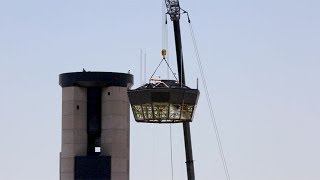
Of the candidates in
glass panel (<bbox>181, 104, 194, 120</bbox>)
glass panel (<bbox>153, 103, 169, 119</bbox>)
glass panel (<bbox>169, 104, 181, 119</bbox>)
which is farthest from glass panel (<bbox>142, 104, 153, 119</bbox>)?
glass panel (<bbox>181, 104, 194, 120</bbox>)

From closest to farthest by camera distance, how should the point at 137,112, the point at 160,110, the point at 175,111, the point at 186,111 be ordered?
1. the point at 160,110
2. the point at 175,111
3. the point at 137,112
4. the point at 186,111

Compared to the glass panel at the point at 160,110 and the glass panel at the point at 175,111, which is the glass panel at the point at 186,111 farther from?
the glass panel at the point at 160,110

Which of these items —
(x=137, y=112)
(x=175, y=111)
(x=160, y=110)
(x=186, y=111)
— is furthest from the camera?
(x=186, y=111)

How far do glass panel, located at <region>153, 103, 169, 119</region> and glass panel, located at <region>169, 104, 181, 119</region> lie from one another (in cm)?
33

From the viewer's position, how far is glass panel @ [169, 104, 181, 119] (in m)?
59.0

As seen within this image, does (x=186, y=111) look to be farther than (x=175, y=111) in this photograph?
Yes

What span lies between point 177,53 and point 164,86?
4.38 m

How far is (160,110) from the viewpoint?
59.5 metres

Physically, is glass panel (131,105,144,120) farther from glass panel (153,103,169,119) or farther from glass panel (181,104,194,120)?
glass panel (181,104,194,120)

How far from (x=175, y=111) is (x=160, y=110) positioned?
998mm

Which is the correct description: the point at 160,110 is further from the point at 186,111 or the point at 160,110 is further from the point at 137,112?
the point at 186,111

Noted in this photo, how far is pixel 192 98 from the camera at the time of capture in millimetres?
59594

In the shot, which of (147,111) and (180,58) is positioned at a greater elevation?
(180,58)

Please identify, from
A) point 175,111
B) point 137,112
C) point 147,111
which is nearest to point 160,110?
point 147,111
